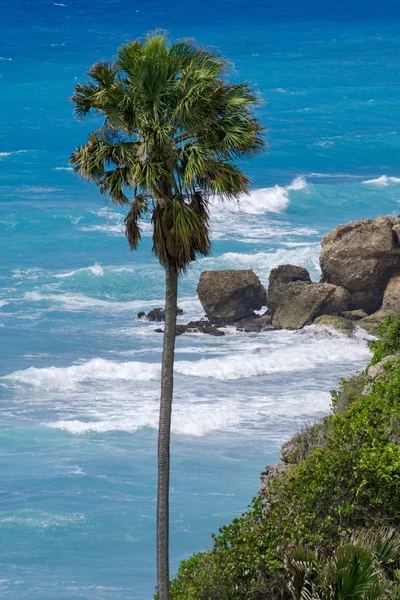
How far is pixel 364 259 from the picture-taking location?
42.3 meters

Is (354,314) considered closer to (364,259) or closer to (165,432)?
(364,259)

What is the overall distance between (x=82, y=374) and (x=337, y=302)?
10.9 m

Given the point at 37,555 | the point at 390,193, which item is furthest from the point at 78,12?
the point at 37,555

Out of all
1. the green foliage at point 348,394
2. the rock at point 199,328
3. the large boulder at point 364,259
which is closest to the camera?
the green foliage at point 348,394

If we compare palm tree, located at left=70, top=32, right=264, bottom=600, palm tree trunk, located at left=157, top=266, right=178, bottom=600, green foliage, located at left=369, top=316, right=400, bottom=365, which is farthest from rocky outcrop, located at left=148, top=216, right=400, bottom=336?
palm tree, located at left=70, top=32, right=264, bottom=600

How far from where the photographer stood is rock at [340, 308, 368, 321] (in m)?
42.9

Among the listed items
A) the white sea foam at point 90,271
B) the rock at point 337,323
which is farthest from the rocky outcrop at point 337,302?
the white sea foam at point 90,271

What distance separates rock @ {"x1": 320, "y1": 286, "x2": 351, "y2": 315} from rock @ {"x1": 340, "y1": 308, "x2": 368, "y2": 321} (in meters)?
0.19

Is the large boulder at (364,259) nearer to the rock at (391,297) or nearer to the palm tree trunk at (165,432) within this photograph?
the rock at (391,297)

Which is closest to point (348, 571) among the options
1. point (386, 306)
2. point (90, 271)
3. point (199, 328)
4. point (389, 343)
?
point (389, 343)

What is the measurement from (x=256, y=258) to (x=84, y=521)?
31.2m

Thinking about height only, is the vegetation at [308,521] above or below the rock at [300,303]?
below

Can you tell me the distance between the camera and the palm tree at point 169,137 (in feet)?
49.7

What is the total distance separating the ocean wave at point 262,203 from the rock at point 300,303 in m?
25.1
